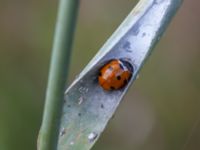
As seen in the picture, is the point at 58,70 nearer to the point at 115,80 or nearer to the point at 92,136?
the point at 92,136

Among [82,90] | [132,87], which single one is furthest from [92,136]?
[132,87]

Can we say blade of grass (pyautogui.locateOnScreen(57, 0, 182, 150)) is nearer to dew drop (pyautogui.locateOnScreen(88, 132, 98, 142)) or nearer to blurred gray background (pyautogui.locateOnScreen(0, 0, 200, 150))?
dew drop (pyautogui.locateOnScreen(88, 132, 98, 142))

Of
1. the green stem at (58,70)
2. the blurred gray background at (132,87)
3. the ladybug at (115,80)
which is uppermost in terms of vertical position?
the green stem at (58,70)

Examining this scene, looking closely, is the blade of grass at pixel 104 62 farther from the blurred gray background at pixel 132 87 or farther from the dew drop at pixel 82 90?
the blurred gray background at pixel 132 87

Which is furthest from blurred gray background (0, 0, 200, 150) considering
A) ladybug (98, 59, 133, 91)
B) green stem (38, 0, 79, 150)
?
green stem (38, 0, 79, 150)

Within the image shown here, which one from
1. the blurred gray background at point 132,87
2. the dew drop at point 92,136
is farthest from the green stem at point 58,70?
the blurred gray background at point 132,87
